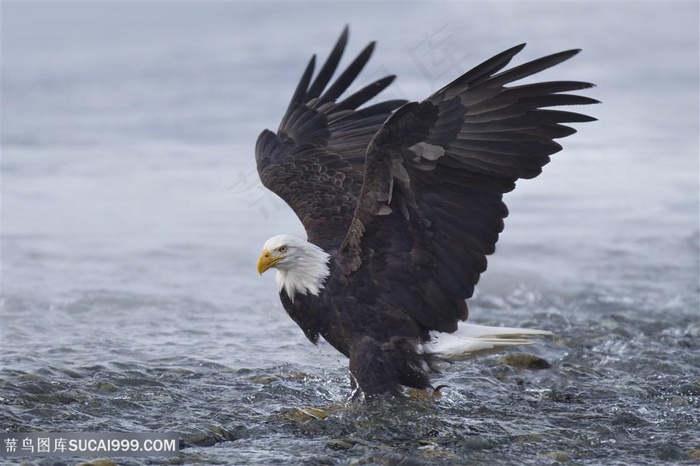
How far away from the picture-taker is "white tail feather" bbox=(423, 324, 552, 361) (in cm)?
566

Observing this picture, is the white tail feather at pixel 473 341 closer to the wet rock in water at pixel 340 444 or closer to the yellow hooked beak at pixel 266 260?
the yellow hooked beak at pixel 266 260

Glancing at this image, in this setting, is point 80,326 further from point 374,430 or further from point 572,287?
point 572,287

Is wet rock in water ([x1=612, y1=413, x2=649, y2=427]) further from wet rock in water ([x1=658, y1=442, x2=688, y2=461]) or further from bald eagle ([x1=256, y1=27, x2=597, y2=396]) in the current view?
bald eagle ([x1=256, y1=27, x2=597, y2=396])

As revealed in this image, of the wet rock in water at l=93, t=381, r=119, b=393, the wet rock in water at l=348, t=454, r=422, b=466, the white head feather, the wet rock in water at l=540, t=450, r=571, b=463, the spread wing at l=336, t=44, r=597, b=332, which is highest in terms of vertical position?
the spread wing at l=336, t=44, r=597, b=332

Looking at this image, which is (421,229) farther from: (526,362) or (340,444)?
(526,362)

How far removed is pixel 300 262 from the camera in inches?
227

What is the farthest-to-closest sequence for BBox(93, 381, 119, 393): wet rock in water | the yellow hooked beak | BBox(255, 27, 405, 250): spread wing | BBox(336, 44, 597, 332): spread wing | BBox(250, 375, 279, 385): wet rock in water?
1. BBox(255, 27, 405, 250): spread wing
2. BBox(250, 375, 279, 385): wet rock in water
3. the yellow hooked beak
4. BBox(93, 381, 119, 393): wet rock in water
5. BBox(336, 44, 597, 332): spread wing

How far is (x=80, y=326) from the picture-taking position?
24.2ft

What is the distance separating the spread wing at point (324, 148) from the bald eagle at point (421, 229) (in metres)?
0.03

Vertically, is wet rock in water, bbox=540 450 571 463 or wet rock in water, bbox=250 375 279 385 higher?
wet rock in water, bbox=250 375 279 385

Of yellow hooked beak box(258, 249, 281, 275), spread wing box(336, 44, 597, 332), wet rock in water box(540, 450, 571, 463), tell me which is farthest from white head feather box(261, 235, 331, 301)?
wet rock in water box(540, 450, 571, 463)

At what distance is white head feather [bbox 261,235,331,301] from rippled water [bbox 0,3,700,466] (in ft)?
1.79

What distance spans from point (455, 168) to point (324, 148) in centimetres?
200

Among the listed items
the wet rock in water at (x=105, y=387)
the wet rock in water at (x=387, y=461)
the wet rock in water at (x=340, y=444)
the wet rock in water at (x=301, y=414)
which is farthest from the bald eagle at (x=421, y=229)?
the wet rock in water at (x=387, y=461)
